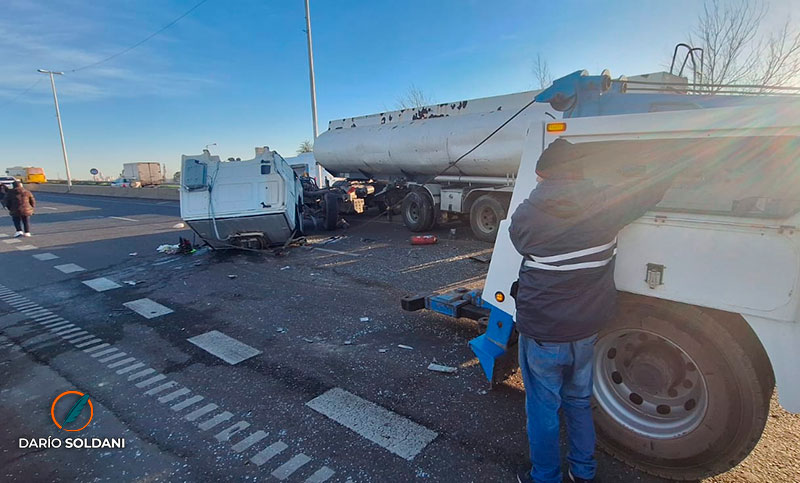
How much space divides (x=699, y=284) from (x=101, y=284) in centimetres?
820

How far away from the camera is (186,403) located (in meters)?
3.22

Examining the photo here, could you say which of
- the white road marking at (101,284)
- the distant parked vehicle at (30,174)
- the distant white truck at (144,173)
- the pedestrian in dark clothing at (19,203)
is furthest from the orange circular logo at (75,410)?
the distant parked vehicle at (30,174)

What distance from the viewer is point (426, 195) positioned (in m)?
10.5

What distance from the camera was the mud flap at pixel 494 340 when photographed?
287 cm

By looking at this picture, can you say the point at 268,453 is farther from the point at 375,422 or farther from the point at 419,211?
the point at 419,211

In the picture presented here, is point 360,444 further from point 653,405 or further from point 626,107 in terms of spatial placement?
point 626,107

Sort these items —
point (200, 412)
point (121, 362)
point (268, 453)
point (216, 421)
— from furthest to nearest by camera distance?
point (121, 362) → point (200, 412) → point (216, 421) → point (268, 453)

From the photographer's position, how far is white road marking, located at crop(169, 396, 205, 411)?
3.15m

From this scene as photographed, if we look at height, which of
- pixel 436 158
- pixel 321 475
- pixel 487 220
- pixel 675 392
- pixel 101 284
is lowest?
pixel 321 475

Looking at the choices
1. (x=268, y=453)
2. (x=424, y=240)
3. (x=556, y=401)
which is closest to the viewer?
(x=556, y=401)

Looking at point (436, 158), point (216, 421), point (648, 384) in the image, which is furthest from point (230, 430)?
point (436, 158)

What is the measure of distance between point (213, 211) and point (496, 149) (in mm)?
6008

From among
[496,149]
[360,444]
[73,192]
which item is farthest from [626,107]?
[73,192]

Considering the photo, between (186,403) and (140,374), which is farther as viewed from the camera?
(140,374)
